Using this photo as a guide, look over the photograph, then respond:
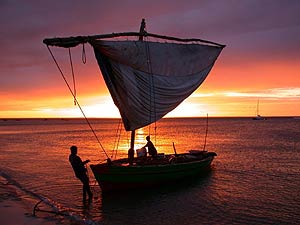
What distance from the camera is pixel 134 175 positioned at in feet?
57.2

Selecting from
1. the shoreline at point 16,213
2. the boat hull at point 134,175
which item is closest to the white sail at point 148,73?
the boat hull at point 134,175

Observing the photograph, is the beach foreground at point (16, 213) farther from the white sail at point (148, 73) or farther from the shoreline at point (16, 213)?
the white sail at point (148, 73)

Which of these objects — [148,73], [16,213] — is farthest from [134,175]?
[16,213]

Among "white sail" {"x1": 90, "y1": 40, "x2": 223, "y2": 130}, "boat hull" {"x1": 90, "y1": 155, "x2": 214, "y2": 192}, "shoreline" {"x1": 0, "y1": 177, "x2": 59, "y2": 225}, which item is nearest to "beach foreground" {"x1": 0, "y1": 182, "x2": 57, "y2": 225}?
"shoreline" {"x1": 0, "y1": 177, "x2": 59, "y2": 225}

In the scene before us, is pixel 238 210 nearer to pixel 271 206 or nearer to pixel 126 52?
pixel 271 206

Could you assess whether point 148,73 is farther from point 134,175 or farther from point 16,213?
point 16,213

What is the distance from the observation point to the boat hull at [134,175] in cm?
1658

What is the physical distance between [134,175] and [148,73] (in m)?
5.13

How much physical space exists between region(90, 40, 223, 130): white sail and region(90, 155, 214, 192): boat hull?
2155 millimetres

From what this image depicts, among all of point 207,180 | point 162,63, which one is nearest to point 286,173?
point 207,180

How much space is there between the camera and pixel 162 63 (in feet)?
58.8

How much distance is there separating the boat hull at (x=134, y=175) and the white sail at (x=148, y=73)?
215cm

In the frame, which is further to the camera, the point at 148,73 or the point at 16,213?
the point at 148,73

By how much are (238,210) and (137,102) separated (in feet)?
22.1
